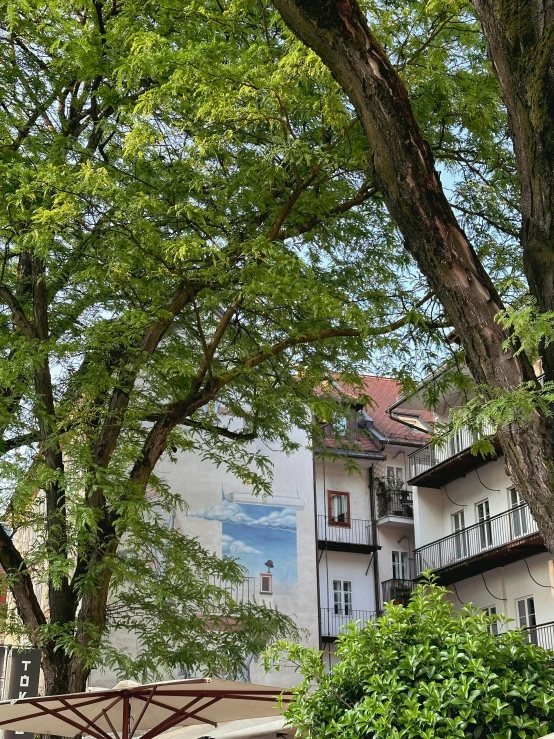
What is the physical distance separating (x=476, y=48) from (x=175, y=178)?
3.83 metres

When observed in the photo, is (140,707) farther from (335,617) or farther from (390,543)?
(390,543)

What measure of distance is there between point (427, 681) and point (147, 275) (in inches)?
291

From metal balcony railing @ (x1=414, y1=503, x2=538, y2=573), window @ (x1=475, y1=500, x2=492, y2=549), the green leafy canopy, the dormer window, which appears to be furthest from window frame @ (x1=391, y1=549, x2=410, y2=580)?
the green leafy canopy

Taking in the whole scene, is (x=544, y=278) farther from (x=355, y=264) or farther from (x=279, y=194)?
(x=355, y=264)

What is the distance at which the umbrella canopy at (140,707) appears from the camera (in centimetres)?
916

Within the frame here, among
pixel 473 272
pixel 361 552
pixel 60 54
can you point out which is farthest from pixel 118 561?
pixel 361 552

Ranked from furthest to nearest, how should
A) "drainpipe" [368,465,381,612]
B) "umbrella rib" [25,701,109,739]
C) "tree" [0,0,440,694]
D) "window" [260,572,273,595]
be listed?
"drainpipe" [368,465,381,612] → "window" [260,572,273,595] → "tree" [0,0,440,694] → "umbrella rib" [25,701,109,739]

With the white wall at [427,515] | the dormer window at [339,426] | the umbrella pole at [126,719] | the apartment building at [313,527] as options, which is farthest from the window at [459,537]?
the umbrella pole at [126,719]

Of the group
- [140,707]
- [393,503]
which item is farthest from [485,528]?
[140,707]

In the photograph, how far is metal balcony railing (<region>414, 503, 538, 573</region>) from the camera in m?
26.5

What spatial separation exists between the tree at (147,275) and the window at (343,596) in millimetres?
19696

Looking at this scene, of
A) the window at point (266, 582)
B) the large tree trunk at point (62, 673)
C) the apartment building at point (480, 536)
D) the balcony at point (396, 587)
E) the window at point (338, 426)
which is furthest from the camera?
the balcony at point (396, 587)

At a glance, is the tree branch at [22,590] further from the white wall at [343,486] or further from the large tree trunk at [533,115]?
the white wall at [343,486]

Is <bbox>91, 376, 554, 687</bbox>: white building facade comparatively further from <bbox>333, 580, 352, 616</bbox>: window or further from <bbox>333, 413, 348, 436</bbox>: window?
<bbox>333, 413, 348, 436</bbox>: window
